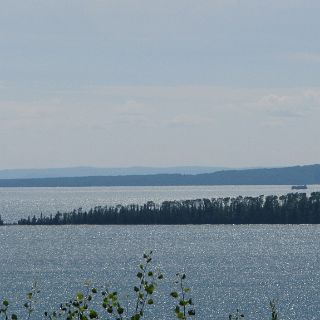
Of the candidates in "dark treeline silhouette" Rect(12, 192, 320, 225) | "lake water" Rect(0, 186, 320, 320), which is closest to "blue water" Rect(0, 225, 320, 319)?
"lake water" Rect(0, 186, 320, 320)

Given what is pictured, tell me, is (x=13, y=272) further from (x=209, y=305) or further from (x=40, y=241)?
(x=40, y=241)

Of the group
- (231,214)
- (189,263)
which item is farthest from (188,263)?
(231,214)

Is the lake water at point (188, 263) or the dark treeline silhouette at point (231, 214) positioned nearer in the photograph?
the lake water at point (188, 263)

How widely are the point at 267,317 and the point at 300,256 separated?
50669mm

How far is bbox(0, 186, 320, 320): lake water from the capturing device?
5628cm

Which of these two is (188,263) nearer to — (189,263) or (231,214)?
(189,263)

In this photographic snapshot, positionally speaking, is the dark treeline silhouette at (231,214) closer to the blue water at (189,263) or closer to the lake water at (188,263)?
the lake water at (188,263)

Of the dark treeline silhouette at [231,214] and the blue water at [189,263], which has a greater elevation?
the dark treeline silhouette at [231,214]

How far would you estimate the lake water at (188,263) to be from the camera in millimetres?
56281

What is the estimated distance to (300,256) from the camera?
319 ft

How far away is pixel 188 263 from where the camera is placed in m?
86.1

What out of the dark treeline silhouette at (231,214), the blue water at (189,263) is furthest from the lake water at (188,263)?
the dark treeline silhouette at (231,214)

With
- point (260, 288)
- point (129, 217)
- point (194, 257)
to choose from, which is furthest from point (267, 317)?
point (129, 217)

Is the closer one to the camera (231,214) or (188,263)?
(188,263)
